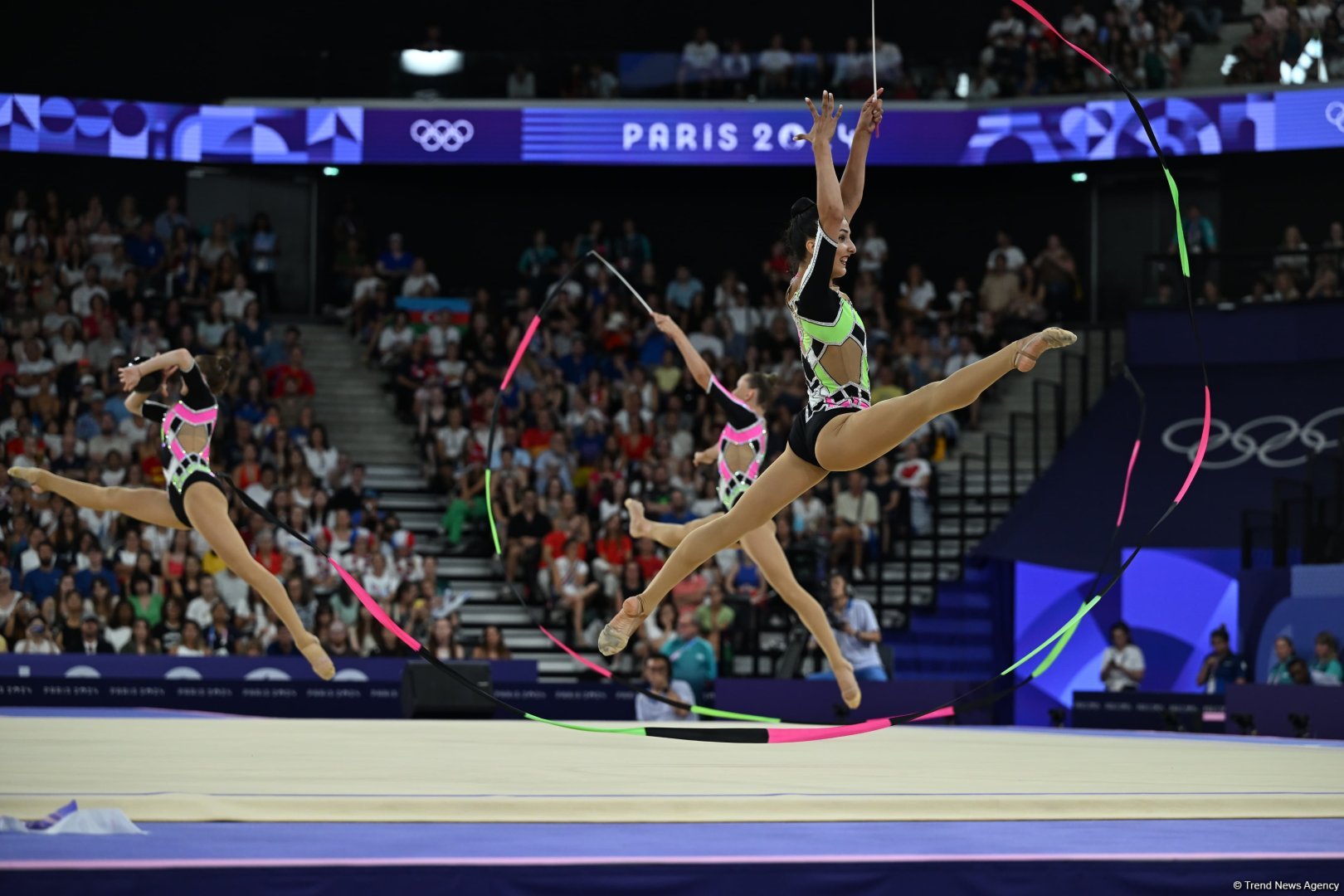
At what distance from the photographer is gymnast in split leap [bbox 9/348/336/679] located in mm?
9242

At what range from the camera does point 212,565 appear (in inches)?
616

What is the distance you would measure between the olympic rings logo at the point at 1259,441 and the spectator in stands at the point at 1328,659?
→ 3.57 metres

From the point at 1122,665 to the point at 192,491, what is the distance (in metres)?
8.68

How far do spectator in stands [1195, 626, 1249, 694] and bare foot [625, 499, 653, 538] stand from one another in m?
6.50

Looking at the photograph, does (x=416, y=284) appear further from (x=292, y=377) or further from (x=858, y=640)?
(x=858, y=640)

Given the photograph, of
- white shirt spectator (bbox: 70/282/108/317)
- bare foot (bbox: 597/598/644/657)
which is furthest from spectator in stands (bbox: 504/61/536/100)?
bare foot (bbox: 597/598/644/657)

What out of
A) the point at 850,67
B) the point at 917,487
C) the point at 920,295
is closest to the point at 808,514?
the point at 917,487

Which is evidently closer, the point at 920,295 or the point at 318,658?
the point at 318,658

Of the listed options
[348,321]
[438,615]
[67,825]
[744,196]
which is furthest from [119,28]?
[67,825]

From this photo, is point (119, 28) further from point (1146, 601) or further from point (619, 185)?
point (1146, 601)

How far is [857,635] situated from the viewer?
1311cm

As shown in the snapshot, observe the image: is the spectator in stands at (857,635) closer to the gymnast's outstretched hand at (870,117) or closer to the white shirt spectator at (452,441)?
the white shirt spectator at (452,441)

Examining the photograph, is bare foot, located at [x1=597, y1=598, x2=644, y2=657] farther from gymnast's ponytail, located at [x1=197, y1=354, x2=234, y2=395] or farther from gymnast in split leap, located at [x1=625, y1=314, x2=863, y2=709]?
gymnast's ponytail, located at [x1=197, y1=354, x2=234, y2=395]

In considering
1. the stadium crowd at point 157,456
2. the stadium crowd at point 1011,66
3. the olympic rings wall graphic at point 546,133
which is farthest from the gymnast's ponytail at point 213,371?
the stadium crowd at point 1011,66
